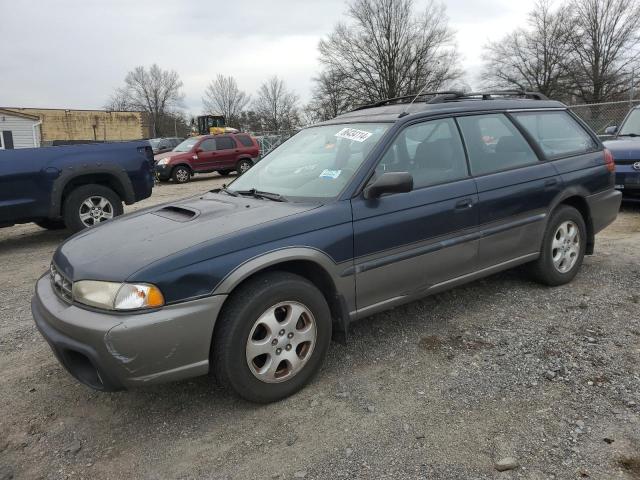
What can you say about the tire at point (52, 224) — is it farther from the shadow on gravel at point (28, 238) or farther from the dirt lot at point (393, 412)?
the dirt lot at point (393, 412)

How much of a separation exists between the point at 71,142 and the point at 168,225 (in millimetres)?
6280

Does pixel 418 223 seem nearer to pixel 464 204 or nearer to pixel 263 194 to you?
pixel 464 204

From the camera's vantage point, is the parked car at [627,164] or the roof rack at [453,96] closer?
the roof rack at [453,96]

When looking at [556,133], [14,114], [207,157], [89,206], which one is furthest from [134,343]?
[14,114]

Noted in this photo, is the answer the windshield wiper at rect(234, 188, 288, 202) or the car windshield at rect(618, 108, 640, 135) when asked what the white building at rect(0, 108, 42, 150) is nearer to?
the car windshield at rect(618, 108, 640, 135)

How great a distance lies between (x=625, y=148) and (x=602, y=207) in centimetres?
370

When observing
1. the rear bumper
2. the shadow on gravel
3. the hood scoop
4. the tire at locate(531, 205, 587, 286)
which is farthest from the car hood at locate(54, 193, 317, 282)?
the shadow on gravel

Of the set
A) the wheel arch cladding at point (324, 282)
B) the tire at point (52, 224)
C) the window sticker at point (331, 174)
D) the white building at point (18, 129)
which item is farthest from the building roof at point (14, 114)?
the wheel arch cladding at point (324, 282)

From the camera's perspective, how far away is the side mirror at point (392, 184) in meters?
2.98

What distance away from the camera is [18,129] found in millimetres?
31891

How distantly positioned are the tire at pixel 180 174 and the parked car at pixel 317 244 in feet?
46.0

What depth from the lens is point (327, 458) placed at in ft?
7.82

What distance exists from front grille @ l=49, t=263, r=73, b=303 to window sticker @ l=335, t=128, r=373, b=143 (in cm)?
205

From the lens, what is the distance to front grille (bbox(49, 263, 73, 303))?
2.67 meters
